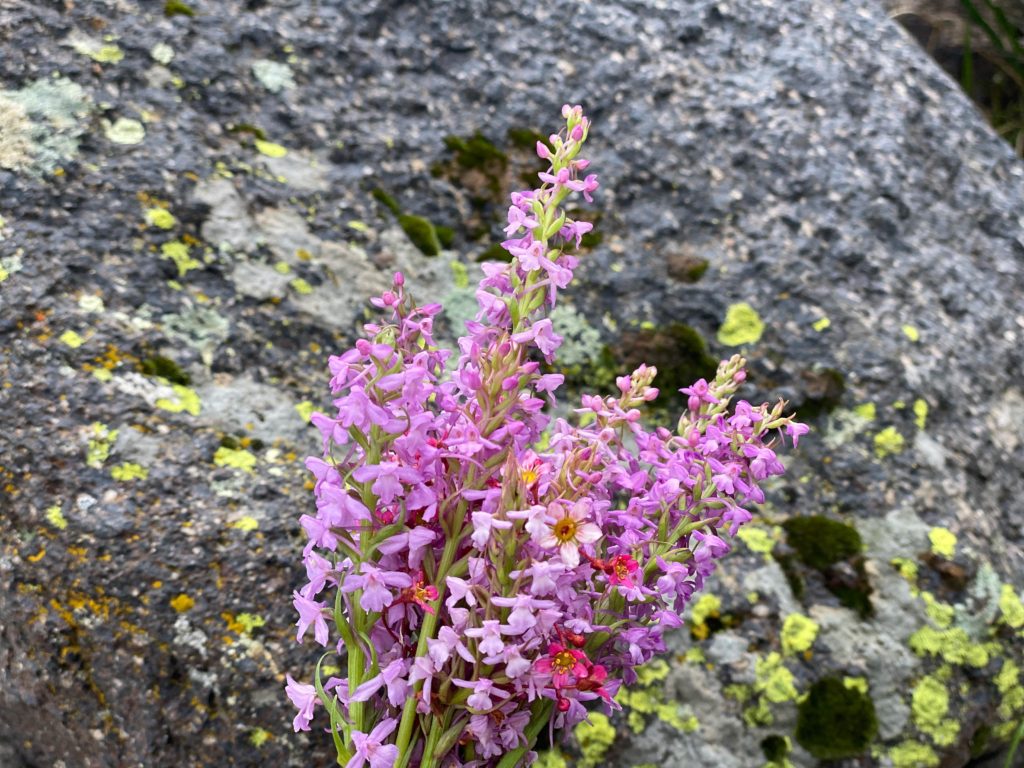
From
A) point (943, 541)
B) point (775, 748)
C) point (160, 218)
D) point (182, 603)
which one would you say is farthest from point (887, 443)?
point (160, 218)

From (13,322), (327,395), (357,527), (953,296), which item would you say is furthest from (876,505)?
(13,322)

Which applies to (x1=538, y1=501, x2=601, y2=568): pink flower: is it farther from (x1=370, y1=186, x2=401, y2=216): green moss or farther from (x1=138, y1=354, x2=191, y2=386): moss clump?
(x1=370, y1=186, x2=401, y2=216): green moss

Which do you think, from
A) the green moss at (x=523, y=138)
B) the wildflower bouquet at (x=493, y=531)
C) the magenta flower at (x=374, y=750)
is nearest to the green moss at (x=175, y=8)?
the green moss at (x=523, y=138)

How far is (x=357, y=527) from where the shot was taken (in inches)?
37.6

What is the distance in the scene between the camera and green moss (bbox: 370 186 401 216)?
1.89 m

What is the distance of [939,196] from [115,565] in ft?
6.30

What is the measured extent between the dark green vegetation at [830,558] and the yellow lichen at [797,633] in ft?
0.16

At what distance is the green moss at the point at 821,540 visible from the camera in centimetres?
176

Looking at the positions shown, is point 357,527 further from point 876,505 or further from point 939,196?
point 939,196

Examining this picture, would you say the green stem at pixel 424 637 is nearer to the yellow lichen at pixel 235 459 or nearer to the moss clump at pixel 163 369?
the yellow lichen at pixel 235 459

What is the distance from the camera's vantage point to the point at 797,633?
1701 millimetres

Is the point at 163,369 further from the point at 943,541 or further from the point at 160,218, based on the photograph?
the point at 943,541

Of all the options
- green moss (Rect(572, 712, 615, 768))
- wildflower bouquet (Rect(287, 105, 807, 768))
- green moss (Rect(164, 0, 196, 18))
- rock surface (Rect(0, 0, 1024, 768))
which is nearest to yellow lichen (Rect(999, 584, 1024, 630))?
rock surface (Rect(0, 0, 1024, 768))

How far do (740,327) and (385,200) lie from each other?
2.63ft
